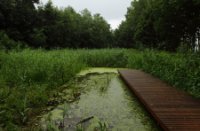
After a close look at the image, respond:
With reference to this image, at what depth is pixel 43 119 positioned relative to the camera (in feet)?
14.7

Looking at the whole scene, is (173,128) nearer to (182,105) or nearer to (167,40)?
(182,105)

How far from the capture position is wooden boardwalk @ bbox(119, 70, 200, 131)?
11.5 ft

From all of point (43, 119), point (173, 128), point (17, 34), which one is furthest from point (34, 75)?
point (17, 34)

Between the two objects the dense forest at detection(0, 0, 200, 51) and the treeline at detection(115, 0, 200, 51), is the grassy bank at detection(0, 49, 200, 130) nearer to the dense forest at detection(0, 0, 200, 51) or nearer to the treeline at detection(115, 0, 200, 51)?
the dense forest at detection(0, 0, 200, 51)

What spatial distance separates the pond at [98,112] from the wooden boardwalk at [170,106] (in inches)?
8.8

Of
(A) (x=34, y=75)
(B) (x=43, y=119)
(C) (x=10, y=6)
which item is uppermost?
(C) (x=10, y=6)

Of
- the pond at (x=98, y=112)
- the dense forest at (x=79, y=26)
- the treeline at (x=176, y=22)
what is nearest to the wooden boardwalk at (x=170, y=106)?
the pond at (x=98, y=112)

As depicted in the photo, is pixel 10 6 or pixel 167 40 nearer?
pixel 167 40

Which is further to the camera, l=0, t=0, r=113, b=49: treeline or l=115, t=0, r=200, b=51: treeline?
l=0, t=0, r=113, b=49: treeline

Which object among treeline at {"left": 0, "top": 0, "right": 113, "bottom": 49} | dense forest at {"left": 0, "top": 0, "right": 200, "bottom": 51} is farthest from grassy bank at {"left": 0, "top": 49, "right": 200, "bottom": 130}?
treeline at {"left": 0, "top": 0, "right": 113, "bottom": 49}

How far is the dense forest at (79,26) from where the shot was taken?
1731 cm

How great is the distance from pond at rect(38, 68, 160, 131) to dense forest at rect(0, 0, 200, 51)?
23.4ft

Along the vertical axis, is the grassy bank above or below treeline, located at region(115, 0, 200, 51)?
below

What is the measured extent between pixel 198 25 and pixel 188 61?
466 inches
